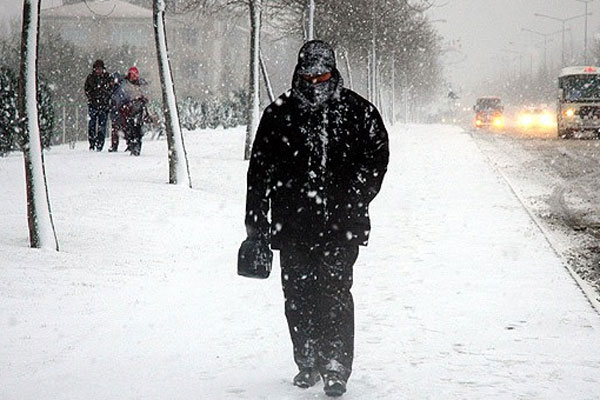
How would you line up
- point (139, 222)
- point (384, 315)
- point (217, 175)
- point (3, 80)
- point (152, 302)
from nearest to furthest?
point (384, 315)
point (152, 302)
point (139, 222)
point (217, 175)
point (3, 80)

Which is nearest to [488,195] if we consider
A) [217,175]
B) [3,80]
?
[217,175]

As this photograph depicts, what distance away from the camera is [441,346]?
603 centimetres

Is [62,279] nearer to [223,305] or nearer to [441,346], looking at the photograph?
[223,305]

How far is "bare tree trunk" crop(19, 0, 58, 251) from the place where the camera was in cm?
→ 854

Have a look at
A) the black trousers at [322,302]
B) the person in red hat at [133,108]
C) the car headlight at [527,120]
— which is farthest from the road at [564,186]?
the car headlight at [527,120]

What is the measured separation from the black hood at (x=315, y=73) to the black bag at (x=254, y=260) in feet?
2.78

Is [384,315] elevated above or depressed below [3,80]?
below

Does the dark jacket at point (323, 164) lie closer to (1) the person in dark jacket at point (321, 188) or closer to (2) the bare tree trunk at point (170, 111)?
Answer: (1) the person in dark jacket at point (321, 188)

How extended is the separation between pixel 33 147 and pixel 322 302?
4.82m

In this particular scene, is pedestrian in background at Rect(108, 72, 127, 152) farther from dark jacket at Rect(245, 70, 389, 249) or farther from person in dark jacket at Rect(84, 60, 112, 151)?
dark jacket at Rect(245, 70, 389, 249)

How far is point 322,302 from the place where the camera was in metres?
4.90

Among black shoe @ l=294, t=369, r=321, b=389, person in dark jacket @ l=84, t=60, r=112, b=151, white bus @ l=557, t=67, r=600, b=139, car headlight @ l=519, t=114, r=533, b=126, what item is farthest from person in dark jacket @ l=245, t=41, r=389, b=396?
car headlight @ l=519, t=114, r=533, b=126

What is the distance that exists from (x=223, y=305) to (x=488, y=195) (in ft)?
30.5

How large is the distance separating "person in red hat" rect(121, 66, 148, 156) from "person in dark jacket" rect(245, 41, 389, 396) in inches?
532
